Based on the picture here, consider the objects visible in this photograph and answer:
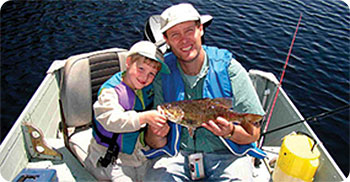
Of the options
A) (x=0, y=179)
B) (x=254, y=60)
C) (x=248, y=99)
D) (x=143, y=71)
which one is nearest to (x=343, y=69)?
(x=254, y=60)

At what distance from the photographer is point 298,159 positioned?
357 centimetres

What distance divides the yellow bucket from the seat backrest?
2.53m

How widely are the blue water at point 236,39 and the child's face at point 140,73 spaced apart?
5.64m

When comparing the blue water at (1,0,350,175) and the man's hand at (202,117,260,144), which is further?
the blue water at (1,0,350,175)

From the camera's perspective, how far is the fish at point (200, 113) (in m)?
3.11

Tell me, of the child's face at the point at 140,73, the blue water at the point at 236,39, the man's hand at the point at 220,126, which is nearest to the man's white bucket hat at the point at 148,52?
the child's face at the point at 140,73

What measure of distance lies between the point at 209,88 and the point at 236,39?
28.6 ft

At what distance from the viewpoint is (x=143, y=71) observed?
11.0 feet

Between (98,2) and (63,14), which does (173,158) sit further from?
(98,2)

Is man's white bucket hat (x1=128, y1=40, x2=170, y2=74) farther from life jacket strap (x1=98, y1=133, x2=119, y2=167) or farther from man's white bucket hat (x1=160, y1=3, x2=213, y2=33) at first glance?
life jacket strap (x1=98, y1=133, x2=119, y2=167)

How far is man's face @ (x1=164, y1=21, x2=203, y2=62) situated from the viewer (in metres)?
3.24

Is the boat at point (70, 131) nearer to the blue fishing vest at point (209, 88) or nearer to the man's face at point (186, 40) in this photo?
the blue fishing vest at point (209, 88)

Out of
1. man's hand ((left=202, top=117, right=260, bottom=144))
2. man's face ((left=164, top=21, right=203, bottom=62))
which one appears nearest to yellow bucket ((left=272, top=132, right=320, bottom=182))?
man's hand ((left=202, top=117, right=260, bottom=144))

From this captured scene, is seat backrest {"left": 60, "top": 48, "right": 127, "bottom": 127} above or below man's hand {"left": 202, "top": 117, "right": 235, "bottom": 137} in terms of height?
below
